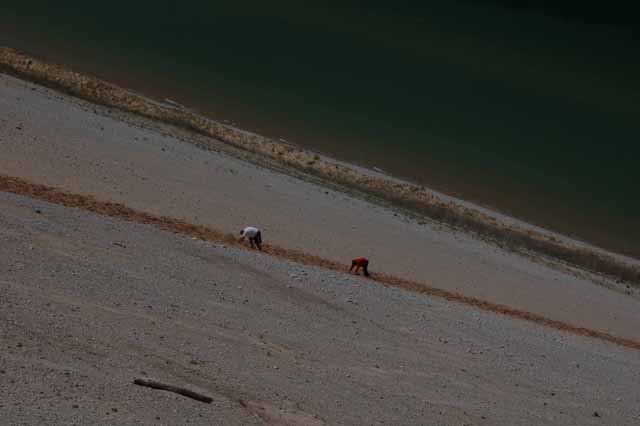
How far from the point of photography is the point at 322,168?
1094 inches

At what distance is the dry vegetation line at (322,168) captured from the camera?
26.3 m

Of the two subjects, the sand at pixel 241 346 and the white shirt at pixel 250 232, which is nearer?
the sand at pixel 241 346

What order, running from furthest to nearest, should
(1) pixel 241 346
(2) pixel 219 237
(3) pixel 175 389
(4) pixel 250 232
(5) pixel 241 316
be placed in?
(2) pixel 219 237 → (4) pixel 250 232 → (5) pixel 241 316 → (1) pixel 241 346 → (3) pixel 175 389

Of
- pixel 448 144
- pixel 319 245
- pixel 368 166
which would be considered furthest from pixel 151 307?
pixel 448 144

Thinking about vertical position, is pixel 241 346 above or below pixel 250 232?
below

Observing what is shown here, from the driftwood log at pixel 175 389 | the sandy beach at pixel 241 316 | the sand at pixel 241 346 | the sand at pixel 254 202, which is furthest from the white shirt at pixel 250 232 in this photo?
the driftwood log at pixel 175 389

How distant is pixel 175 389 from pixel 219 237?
7.18 metres

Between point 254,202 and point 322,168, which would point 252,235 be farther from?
point 322,168

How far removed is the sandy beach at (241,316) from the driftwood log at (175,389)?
0.08 metres

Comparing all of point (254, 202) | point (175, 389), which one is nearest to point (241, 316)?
point (175, 389)

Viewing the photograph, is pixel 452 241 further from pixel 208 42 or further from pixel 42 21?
pixel 208 42

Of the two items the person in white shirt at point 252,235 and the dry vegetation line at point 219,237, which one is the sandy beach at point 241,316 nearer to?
the dry vegetation line at point 219,237

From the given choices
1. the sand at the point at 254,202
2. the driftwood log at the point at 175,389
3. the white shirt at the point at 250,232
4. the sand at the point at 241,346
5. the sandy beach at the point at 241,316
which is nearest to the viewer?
the sand at the point at 241,346

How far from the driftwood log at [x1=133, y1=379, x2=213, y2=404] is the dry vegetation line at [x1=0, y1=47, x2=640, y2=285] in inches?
724
